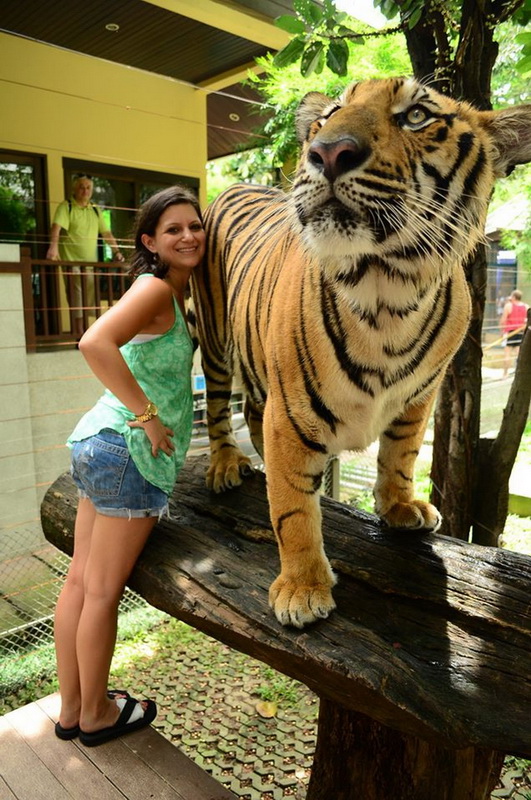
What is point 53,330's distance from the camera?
5.85 m

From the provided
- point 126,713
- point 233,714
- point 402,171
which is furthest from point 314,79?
point 126,713

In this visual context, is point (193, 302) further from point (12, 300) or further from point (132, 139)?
point (132, 139)

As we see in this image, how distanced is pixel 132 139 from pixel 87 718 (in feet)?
18.8

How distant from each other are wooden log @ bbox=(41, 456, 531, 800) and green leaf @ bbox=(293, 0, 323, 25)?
5.82 feet

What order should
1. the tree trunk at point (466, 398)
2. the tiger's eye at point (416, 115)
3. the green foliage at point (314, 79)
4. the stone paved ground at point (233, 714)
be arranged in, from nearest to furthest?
the tiger's eye at point (416, 115)
the tree trunk at point (466, 398)
the stone paved ground at point (233, 714)
the green foliage at point (314, 79)

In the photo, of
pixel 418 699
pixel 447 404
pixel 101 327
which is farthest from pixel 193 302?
pixel 418 699

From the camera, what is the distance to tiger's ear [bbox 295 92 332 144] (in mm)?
1834

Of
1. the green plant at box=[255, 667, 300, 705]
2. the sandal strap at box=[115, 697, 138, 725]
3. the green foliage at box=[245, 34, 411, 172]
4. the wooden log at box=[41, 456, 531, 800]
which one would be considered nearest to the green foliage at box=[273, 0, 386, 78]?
the wooden log at box=[41, 456, 531, 800]

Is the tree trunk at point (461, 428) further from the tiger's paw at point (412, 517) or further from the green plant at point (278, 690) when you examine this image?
the green plant at point (278, 690)

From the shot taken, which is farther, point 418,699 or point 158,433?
point 158,433

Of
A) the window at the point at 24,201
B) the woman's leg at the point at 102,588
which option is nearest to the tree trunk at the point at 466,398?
the woman's leg at the point at 102,588

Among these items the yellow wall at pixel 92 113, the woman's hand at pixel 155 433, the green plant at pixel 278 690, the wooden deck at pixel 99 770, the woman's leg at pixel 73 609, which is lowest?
the green plant at pixel 278 690

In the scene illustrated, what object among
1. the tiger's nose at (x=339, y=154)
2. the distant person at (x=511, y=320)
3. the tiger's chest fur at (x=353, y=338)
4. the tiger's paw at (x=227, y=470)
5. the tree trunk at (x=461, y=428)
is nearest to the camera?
the tiger's nose at (x=339, y=154)

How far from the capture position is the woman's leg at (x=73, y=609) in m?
2.33
